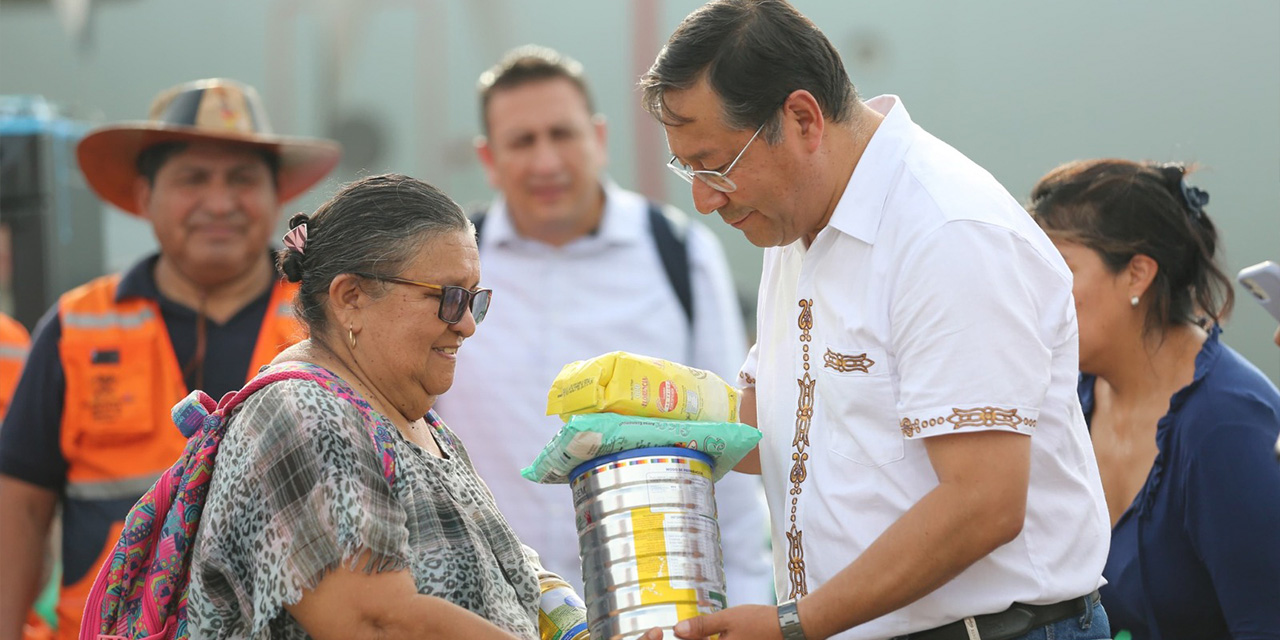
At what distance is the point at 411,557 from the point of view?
2.33 metres

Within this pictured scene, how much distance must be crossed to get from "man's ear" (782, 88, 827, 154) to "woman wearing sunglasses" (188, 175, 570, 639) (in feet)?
2.15

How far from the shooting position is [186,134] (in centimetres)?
411

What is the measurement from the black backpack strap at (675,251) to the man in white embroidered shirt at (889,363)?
1.95 m

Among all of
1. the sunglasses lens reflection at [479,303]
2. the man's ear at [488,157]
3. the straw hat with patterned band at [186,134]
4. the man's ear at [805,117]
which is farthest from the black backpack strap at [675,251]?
the man's ear at [805,117]

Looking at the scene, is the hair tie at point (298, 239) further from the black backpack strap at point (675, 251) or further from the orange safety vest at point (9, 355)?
the orange safety vest at point (9, 355)

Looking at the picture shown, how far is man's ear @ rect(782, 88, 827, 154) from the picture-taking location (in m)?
2.39

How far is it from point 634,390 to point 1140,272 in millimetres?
1439

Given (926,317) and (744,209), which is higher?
(744,209)

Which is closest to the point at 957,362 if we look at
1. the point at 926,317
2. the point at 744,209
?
the point at 926,317

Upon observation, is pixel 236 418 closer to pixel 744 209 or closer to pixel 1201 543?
pixel 744 209

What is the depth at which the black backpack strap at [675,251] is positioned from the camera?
4539 millimetres

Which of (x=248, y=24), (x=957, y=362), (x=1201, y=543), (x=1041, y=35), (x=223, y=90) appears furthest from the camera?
(x=248, y=24)

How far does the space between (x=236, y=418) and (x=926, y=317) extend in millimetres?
1199

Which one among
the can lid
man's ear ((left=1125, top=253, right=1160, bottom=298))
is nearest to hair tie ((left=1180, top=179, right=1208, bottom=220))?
man's ear ((left=1125, top=253, right=1160, bottom=298))
